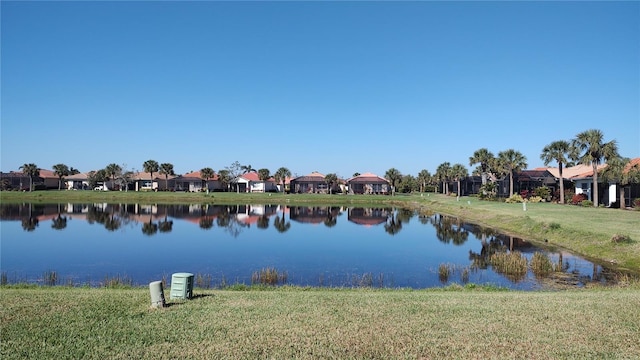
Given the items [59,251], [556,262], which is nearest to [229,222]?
[59,251]

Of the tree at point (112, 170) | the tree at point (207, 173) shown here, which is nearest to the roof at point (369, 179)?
the tree at point (207, 173)

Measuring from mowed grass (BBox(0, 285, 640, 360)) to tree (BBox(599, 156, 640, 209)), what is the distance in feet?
121

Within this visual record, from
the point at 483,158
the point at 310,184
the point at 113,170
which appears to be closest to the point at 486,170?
the point at 483,158

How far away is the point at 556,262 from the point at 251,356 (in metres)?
20.4

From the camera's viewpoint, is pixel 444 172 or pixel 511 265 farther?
pixel 444 172

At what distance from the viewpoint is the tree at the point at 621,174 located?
4097cm

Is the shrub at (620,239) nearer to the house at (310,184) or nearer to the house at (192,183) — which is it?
the house at (310,184)

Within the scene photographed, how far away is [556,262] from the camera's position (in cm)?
2214

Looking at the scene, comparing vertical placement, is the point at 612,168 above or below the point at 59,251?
above

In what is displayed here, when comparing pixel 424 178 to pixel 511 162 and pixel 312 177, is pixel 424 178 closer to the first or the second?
pixel 312 177

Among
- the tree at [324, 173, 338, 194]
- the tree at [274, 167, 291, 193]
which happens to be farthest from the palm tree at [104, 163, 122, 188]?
the tree at [324, 173, 338, 194]

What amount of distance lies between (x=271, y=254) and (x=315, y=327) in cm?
1807

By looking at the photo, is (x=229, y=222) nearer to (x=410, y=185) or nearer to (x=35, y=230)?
(x=35, y=230)

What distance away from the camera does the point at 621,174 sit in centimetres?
4194
